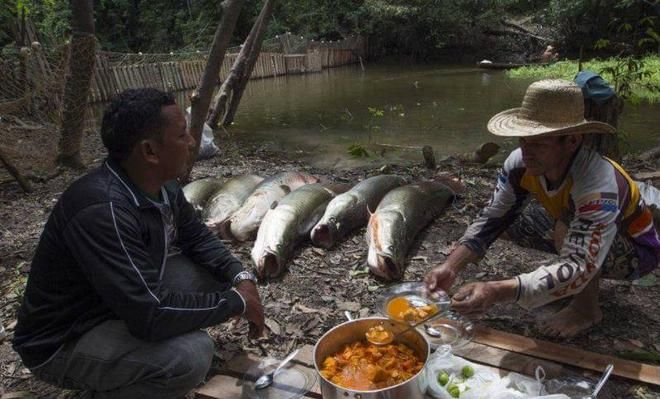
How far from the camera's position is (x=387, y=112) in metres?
12.7

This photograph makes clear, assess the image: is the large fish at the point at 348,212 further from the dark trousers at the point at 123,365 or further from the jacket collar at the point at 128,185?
the jacket collar at the point at 128,185

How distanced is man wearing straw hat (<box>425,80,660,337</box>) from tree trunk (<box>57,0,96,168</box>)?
228 inches

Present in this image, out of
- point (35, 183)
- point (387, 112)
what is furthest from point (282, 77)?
point (35, 183)

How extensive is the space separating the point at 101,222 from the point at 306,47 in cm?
2280

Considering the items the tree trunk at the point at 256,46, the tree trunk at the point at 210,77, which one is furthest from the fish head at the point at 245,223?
the tree trunk at the point at 256,46

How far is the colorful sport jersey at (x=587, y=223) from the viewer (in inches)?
97.9

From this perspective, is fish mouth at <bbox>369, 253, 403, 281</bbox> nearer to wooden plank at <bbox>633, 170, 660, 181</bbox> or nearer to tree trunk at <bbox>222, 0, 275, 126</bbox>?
wooden plank at <bbox>633, 170, 660, 181</bbox>

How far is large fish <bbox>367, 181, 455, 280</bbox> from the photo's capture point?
397 cm

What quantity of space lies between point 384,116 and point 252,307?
32.5 feet

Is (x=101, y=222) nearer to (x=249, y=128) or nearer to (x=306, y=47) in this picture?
(x=249, y=128)

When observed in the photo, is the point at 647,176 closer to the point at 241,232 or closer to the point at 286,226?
the point at 286,226

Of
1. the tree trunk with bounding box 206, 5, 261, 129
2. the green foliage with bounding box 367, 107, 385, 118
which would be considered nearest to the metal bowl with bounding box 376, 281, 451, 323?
the tree trunk with bounding box 206, 5, 261, 129

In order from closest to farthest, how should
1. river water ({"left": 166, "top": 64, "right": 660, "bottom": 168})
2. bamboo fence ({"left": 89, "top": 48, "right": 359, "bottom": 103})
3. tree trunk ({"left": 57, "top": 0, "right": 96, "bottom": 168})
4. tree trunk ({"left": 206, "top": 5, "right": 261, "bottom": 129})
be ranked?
tree trunk ({"left": 57, "top": 0, "right": 96, "bottom": 168}), river water ({"left": 166, "top": 64, "right": 660, "bottom": 168}), tree trunk ({"left": 206, "top": 5, "right": 261, "bottom": 129}), bamboo fence ({"left": 89, "top": 48, "right": 359, "bottom": 103})

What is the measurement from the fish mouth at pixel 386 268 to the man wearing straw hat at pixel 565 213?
0.85 meters
